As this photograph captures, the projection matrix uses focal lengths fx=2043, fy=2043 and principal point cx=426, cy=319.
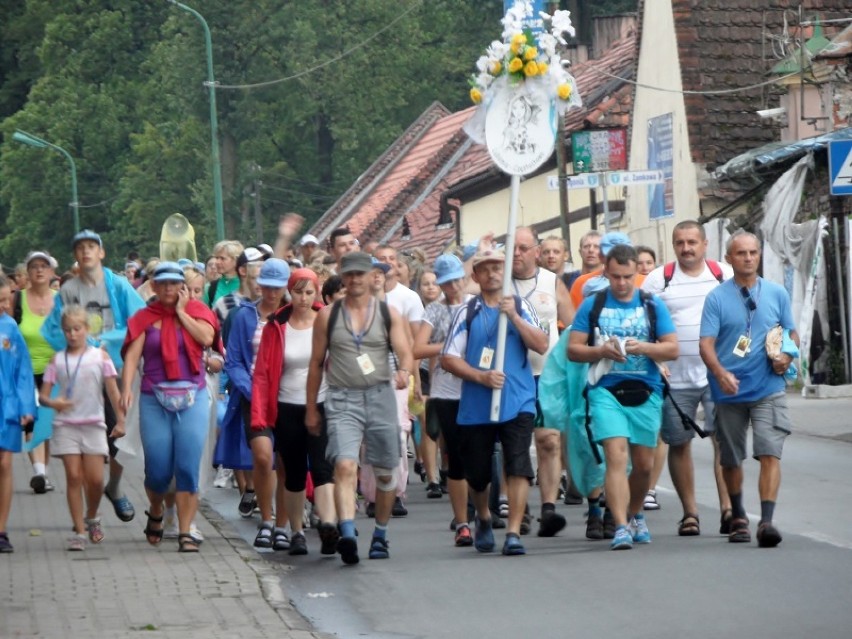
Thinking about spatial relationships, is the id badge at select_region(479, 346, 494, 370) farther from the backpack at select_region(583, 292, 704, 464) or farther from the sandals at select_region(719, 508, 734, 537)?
the sandals at select_region(719, 508, 734, 537)

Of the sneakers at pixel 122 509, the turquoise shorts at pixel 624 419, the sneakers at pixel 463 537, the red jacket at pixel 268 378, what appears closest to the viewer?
the turquoise shorts at pixel 624 419

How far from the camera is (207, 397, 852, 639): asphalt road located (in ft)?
29.1

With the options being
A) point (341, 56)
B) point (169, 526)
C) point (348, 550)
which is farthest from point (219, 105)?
point (348, 550)

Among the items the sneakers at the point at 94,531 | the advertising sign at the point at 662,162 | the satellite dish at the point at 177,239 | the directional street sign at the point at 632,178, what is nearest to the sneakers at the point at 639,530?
the sneakers at the point at 94,531

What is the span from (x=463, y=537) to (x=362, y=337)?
1.51 m

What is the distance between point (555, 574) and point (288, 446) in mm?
2117

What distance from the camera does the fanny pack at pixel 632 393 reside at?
1134 cm

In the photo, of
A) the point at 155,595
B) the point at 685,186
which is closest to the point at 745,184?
the point at 685,186

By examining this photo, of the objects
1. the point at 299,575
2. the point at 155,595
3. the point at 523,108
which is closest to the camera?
the point at 155,595

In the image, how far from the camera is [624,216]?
39000mm

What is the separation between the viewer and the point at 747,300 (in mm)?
11438

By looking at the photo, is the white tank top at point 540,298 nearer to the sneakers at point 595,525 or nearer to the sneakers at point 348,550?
the sneakers at point 595,525

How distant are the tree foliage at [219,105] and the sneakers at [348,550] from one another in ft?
160

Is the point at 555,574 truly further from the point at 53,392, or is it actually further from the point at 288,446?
the point at 53,392
